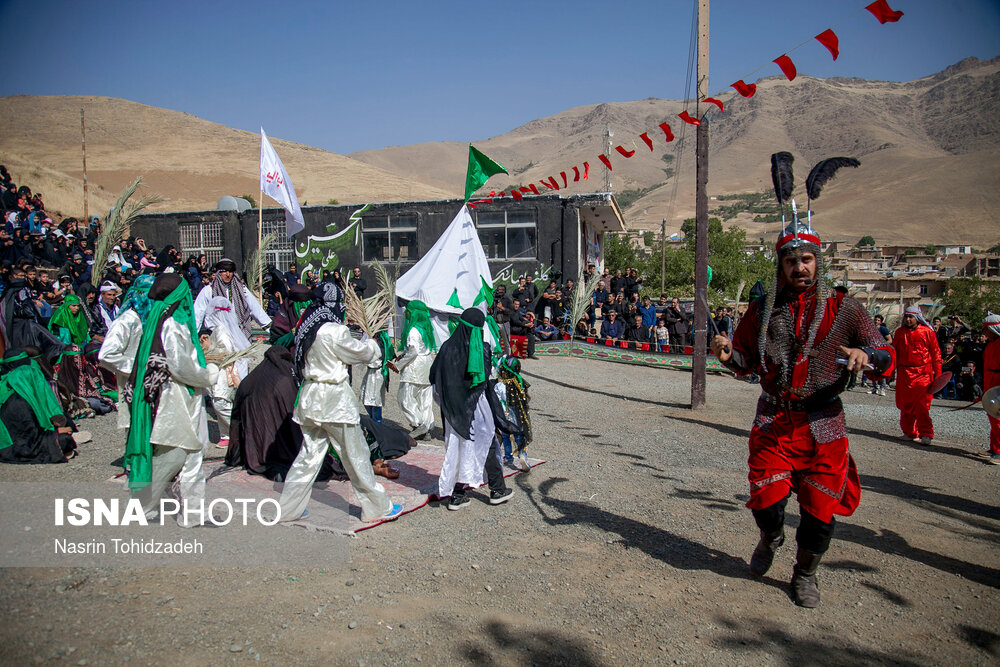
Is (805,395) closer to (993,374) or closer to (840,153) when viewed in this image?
(993,374)

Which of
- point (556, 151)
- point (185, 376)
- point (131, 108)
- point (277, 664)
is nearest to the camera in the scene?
point (277, 664)

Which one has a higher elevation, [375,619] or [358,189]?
[358,189]

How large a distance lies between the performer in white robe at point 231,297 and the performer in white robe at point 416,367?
1.55 meters

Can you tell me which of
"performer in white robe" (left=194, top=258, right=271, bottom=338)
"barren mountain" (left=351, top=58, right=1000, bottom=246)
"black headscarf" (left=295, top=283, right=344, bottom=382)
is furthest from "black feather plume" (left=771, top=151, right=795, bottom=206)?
"barren mountain" (left=351, top=58, right=1000, bottom=246)

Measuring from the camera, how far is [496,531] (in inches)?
189

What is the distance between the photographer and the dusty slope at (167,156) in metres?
59.7

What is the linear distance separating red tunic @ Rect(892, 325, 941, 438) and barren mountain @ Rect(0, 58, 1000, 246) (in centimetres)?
1439

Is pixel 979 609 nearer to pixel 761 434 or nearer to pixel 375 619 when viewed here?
pixel 761 434

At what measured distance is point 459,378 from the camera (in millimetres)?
5320

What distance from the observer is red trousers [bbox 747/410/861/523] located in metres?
3.62

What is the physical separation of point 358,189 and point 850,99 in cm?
12835

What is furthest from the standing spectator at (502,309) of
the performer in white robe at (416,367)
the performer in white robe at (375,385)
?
the performer in white robe at (375,385)

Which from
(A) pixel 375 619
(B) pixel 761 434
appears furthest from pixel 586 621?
(B) pixel 761 434

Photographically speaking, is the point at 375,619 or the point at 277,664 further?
the point at 375,619
